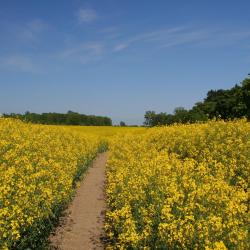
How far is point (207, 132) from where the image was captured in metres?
20.7

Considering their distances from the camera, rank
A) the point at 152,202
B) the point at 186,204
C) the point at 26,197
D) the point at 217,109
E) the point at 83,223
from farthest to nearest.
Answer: the point at 217,109, the point at 83,223, the point at 152,202, the point at 26,197, the point at 186,204

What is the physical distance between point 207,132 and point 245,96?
29.5 metres

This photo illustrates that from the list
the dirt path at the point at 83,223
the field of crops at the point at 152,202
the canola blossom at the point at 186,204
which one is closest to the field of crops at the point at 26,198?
the field of crops at the point at 152,202

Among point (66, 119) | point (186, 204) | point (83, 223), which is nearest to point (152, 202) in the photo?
point (186, 204)

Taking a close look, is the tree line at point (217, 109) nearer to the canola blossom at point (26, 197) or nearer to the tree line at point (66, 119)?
the tree line at point (66, 119)

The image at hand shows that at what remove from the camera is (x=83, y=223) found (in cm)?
1472

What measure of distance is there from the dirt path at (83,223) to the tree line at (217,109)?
2096 centimetres

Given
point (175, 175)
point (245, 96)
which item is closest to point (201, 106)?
point (245, 96)

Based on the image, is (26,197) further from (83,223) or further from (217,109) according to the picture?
(217,109)

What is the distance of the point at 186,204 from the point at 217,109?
6532cm

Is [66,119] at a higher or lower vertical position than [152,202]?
higher

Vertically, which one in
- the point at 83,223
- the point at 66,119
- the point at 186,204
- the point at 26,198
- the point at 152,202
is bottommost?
the point at 83,223

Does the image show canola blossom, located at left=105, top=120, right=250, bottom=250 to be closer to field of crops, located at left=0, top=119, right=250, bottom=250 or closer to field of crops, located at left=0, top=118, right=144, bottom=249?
field of crops, located at left=0, top=119, right=250, bottom=250

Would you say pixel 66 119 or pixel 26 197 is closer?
pixel 26 197
